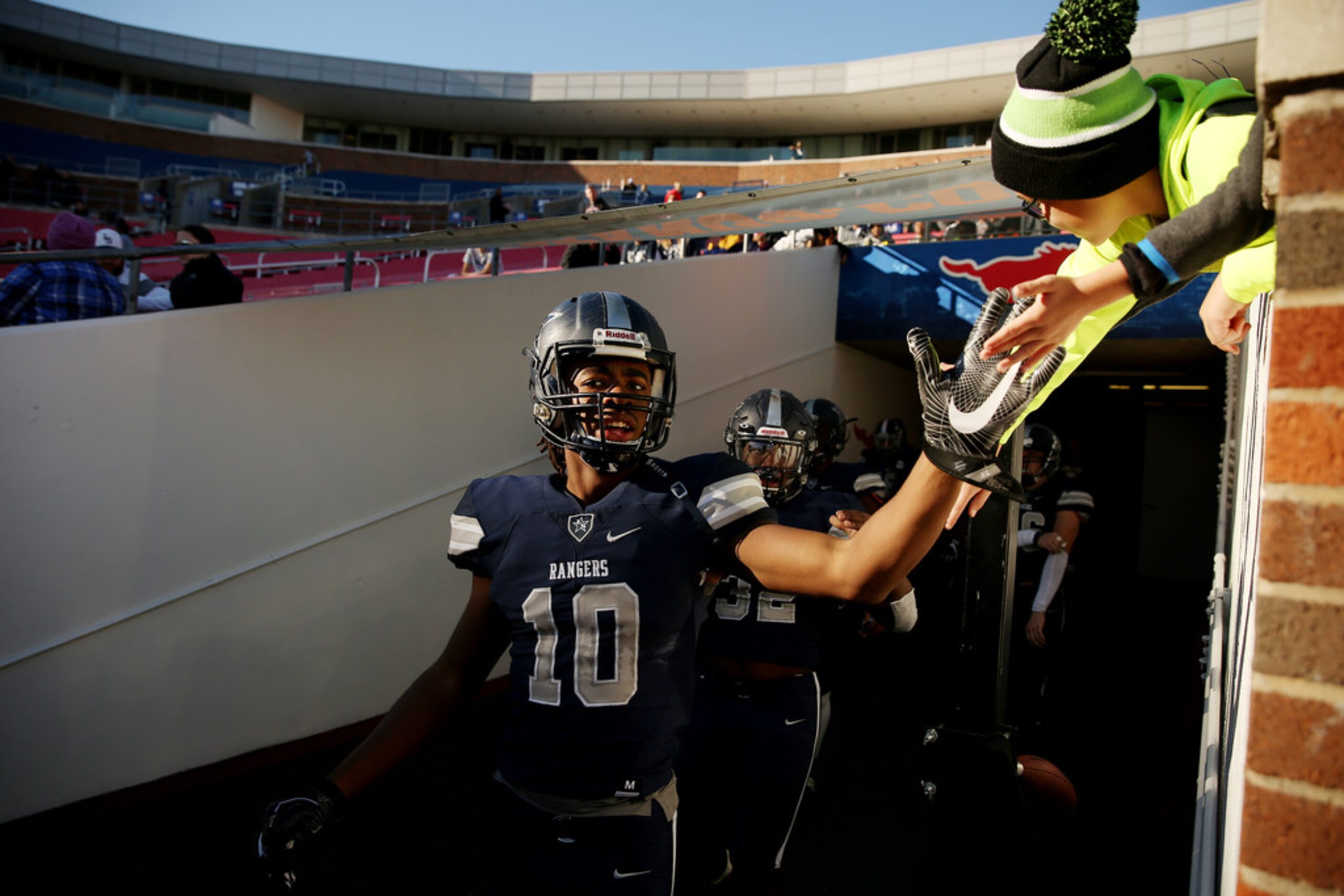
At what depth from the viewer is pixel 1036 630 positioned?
18.6 ft

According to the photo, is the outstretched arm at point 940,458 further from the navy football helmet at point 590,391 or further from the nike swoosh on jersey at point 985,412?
the navy football helmet at point 590,391

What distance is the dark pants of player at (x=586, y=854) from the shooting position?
6.66 feet

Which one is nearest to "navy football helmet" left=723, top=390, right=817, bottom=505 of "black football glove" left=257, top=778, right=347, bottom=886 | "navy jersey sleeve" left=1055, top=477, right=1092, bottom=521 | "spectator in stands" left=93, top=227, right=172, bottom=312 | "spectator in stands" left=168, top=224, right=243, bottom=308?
"black football glove" left=257, top=778, right=347, bottom=886

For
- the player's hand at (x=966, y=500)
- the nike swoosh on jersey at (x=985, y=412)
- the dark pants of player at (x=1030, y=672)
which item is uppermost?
the nike swoosh on jersey at (x=985, y=412)

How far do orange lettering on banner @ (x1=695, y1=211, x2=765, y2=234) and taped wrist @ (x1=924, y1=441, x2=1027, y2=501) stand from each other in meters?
3.54

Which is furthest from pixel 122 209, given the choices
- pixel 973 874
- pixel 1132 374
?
pixel 973 874

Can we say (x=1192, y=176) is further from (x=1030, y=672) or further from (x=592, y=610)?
(x=1030, y=672)

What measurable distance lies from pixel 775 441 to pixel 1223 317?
240 cm

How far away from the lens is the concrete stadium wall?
4277mm

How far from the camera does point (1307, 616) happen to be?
0.81 metres

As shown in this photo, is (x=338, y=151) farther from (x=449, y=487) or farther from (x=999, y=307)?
(x=999, y=307)

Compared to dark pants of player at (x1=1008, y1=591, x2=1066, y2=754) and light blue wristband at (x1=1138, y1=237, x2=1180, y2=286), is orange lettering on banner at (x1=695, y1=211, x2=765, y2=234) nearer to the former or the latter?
dark pants of player at (x1=1008, y1=591, x2=1066, y2=754)

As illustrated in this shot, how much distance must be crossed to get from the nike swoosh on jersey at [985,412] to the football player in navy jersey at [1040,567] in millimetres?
4429

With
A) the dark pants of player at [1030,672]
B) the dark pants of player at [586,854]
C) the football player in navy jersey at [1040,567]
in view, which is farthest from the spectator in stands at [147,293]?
the dark pants of player at [1030,672]
